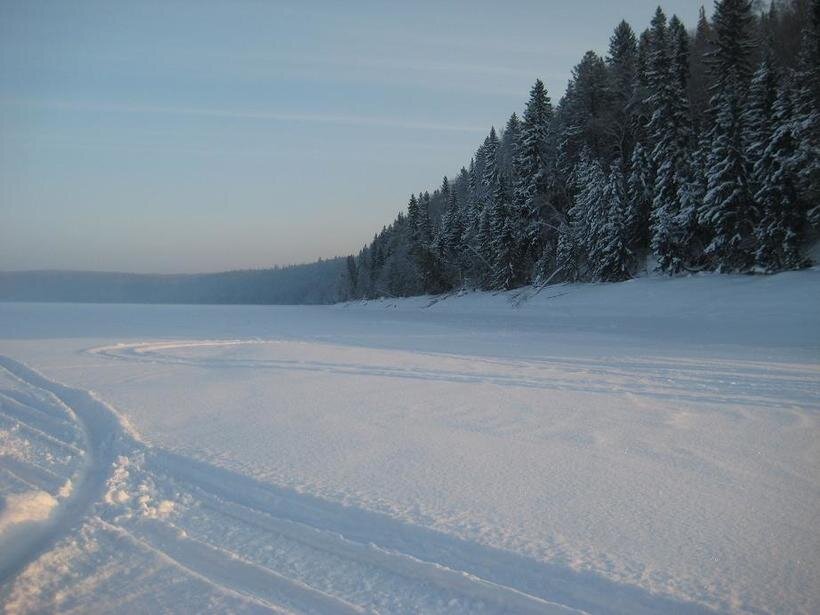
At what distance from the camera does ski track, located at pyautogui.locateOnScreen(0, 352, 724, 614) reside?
7.66 feet

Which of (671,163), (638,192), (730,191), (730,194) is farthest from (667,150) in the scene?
(730,194)

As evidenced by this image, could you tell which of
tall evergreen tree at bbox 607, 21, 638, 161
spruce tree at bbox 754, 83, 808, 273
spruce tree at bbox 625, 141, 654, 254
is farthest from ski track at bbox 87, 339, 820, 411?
tall evergreen tree at bbox 607, 21, 638, 161

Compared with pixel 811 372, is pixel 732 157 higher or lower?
higher

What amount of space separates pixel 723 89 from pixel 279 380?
2689 cm

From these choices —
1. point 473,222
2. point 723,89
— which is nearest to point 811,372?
point 723,89

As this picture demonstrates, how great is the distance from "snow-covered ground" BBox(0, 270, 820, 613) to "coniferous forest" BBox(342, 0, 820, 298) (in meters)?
17.1

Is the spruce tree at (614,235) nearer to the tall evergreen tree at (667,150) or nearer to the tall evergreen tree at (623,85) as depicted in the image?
the tall evergreen tree at (667,150)

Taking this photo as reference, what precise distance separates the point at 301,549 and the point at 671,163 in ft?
96.0

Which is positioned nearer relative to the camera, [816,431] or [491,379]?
[816,431]

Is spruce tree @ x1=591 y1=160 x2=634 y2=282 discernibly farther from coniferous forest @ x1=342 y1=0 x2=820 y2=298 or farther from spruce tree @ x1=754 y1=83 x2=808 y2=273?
spruce tree @ x1=754 y1=83 x2=808 y2=273

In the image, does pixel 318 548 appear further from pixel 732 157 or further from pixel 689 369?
pixel 732 157

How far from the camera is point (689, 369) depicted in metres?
8.39

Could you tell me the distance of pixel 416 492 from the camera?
138 inches

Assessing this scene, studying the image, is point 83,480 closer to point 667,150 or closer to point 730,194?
point 730,194
